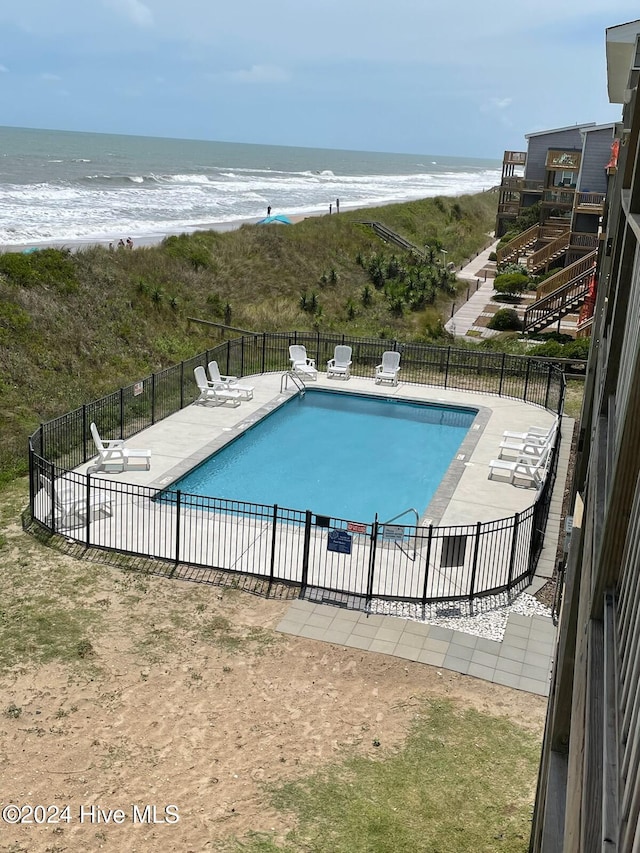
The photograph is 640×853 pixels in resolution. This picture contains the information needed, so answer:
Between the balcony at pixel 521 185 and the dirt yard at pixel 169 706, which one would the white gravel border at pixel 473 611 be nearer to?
the dirt yard at pixel 169 706

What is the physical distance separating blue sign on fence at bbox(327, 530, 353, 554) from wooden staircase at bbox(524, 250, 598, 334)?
2346 centimetres

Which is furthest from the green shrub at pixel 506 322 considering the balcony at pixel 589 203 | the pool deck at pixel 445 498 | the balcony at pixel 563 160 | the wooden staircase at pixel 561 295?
the balcony at pixel 563 160

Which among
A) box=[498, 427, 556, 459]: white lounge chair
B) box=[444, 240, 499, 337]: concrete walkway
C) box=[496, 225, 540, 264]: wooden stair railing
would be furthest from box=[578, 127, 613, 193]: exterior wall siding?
box=[498, 427, 556, 459]: white lounge chair

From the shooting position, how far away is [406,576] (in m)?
13.1

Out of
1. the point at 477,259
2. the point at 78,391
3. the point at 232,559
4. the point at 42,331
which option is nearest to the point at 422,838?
the point at 232,559

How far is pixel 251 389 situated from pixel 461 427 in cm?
591

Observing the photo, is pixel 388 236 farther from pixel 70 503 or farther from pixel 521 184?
pixel 70 503

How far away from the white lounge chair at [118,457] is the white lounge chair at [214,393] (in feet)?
16.0

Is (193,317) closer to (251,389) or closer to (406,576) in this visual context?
(251,389)

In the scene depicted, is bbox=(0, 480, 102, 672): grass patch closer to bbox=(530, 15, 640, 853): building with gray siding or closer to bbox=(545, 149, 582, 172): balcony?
bbox=(530, 15, 640, 853): building with gray siding

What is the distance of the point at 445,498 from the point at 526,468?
2089 mm

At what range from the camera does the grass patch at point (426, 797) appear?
7613mm

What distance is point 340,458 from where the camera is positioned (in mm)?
20234

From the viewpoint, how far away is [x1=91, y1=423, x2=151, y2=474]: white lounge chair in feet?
55.9
